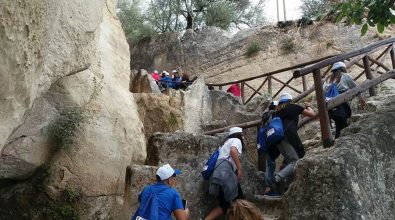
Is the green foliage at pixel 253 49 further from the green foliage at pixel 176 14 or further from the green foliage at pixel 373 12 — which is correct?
the green foliage at pixel 373 12

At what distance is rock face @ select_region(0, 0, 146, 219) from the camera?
3.85 metres

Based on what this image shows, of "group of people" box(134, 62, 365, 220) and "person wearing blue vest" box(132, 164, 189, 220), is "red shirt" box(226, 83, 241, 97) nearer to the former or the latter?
"group of people" box(134, 62, 365, 220)

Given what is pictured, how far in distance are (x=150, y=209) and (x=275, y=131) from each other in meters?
2.04

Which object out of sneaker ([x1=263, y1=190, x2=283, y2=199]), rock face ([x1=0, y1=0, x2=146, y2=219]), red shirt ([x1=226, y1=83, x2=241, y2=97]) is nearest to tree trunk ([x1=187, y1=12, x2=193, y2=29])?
red shirt ([x1=226, y1=83, x2=241, y2=97])

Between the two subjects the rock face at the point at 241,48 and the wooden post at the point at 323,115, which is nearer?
the wooden post at the point at 323,115

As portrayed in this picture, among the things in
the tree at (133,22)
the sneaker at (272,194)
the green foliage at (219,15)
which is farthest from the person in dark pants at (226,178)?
the green foliage at (219,15)

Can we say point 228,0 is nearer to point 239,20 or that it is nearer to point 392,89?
point 239,20

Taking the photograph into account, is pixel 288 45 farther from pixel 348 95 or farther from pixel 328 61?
pixel 328 61

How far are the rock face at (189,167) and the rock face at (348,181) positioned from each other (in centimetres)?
208

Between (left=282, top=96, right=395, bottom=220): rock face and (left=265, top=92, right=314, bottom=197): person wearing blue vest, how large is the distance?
4.54 feet

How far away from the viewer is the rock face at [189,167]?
6125 millimetres

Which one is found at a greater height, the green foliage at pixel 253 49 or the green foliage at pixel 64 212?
the green foliage at pixel 253 49

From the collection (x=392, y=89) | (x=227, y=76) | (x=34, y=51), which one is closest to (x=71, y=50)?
(x=34, y=51)

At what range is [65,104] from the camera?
283 inches
